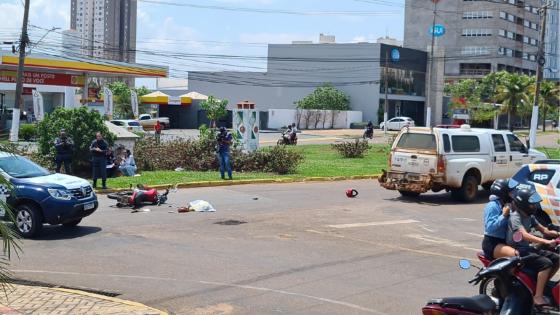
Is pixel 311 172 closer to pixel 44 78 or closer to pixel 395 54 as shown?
pixel 44 78

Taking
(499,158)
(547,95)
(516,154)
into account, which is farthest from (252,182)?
(547,95)

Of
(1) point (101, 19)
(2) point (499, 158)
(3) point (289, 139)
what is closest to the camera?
(2) point (499, 158)

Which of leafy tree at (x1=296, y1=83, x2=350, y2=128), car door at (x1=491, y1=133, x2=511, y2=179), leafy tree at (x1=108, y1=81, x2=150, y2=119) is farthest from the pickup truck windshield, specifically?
leafy tree at (x1=296, y1=83, x2=350, y2=128)

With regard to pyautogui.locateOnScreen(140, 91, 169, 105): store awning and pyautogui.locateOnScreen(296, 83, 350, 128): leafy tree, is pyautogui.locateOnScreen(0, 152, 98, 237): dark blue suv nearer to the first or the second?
pyautogui.locateOnScreen(140, 91, 169, 105): store awning

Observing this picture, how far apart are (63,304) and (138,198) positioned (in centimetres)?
886

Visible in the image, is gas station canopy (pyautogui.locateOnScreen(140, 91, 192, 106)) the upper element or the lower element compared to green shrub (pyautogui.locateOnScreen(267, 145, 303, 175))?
upper

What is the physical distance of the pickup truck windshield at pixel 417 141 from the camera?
18.8m

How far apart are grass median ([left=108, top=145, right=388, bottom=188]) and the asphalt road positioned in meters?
3.82

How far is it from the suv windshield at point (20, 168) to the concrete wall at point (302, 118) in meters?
57.6

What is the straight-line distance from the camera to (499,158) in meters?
19.9

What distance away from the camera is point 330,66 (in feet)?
270

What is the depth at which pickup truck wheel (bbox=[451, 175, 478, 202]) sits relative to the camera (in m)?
19.0

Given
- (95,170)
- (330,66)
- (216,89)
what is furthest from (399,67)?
(95,170)

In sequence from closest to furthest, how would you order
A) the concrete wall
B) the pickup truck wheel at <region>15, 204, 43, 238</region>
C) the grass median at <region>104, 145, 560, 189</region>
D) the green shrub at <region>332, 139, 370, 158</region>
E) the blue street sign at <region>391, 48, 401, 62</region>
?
the pickup truck wheel at <region>15, 204, 43, 238</region> → the grass median at <region>104, 145, 560, 189</region> → the green shrub at <region>332, 139, 370, 158</region> → the concrete wall → the blue street sign at <region>391, 48, 401, 62</region>
